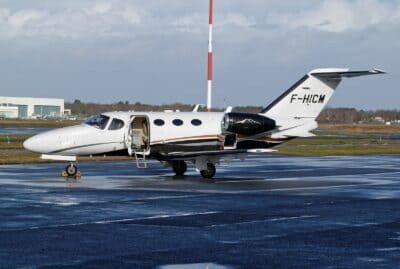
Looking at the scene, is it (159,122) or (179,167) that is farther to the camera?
(179,167)

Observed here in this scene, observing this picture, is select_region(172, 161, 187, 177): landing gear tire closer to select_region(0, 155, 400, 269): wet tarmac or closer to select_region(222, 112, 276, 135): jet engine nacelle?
select_region(0, 155, 400, 269): wet tarmac

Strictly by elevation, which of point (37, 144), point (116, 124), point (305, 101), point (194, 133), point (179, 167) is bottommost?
point (179, 167)

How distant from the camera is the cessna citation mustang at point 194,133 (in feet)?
103

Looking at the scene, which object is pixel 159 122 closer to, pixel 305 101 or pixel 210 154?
pixel 210 154

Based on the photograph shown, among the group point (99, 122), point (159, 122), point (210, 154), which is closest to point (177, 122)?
point (159, 122)

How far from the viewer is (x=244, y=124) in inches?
1268

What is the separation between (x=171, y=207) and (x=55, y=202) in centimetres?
333

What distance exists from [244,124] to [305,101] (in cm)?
323

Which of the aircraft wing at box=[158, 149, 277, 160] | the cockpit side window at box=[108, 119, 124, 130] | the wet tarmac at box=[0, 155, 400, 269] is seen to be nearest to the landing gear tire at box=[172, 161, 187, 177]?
the wet tarmac at box=[0, 155, 400, 269]

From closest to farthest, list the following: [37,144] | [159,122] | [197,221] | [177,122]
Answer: [197,221] → [37,144] → [159,122] → [177,122]

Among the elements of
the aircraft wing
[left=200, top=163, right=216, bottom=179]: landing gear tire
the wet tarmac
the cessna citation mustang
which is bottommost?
the wet tarmac

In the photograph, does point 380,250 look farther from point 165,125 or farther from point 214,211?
point 165,125

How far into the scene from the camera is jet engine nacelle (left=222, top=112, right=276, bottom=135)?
3219 centimetres

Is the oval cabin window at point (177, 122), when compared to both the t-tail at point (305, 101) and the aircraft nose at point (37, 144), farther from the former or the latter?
the aircraft nose at point (37, 144)
